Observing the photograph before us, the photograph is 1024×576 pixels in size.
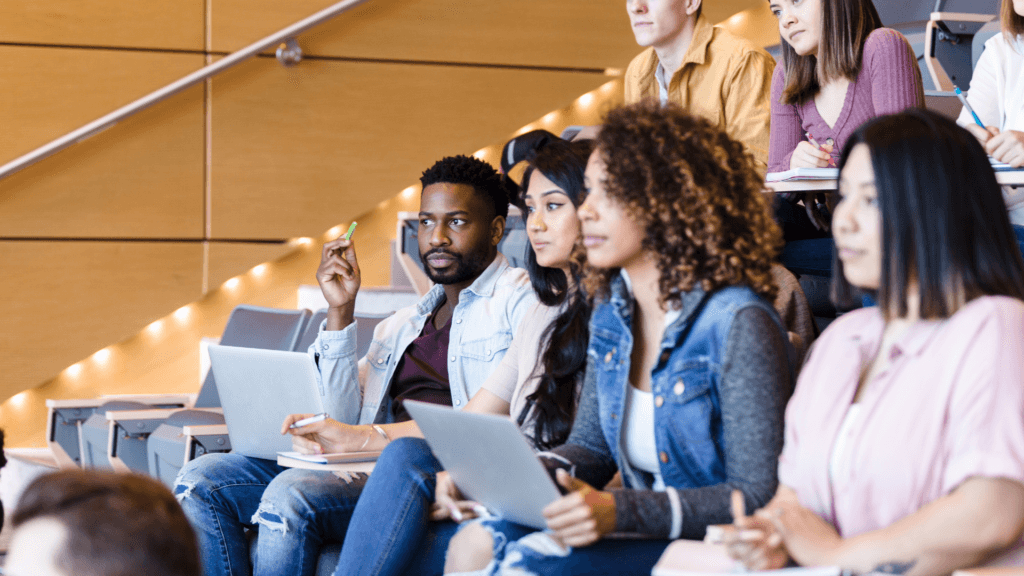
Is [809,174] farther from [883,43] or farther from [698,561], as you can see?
[698,561]

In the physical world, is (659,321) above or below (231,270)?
above

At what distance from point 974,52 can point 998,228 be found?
8.38 ft

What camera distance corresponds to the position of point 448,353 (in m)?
2.21

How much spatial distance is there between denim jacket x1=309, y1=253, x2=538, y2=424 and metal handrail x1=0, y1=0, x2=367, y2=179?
192 centimetres

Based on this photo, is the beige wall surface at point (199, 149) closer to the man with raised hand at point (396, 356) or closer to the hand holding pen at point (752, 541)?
the man with raised hand at point (396, 356)

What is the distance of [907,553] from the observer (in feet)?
3.34

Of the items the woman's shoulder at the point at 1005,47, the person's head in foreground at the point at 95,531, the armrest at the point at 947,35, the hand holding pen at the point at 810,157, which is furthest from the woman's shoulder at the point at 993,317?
the armrest at the point at 947,35

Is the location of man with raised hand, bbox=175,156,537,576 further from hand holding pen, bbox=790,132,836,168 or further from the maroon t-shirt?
hand holding pen, bbox=790,132,836,168

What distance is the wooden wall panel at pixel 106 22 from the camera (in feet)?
12.3

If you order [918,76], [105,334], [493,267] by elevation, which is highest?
[918,76]

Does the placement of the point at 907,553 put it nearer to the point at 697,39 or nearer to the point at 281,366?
the point at 281,366

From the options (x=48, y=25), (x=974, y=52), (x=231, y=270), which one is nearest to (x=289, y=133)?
(x=231, y=270)

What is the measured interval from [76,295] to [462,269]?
7.48ft

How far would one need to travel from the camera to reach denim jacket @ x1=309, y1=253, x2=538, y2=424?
2158mm
